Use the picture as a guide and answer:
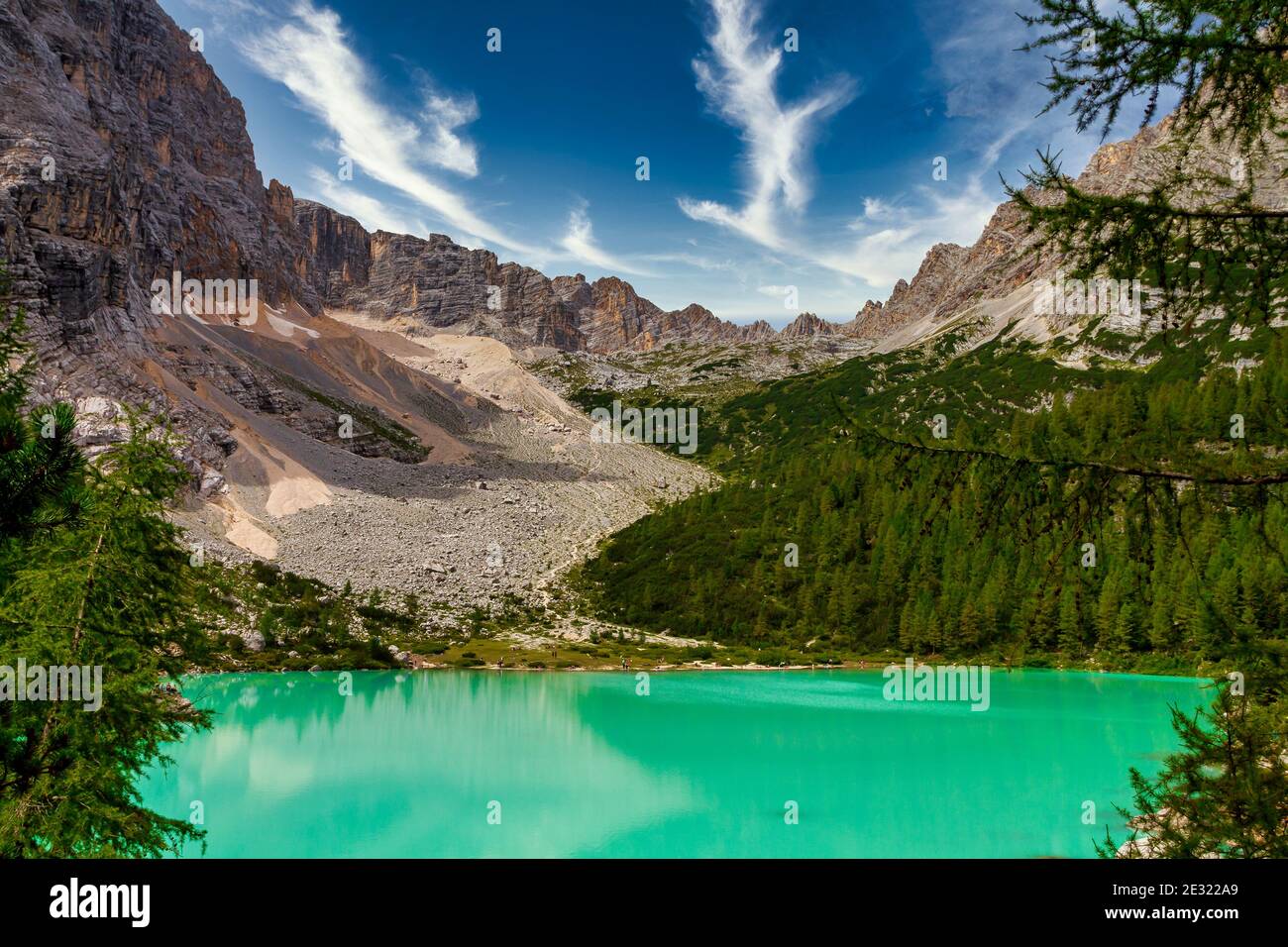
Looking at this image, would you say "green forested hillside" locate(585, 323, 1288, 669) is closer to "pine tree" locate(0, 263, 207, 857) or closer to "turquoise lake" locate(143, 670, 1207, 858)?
"pine tree" locate(0, 263, 207, 857)

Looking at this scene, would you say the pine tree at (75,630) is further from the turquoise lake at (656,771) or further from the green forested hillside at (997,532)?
the turquoise lake at (656,771)

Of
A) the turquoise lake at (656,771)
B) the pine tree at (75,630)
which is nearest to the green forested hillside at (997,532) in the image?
the pine tree at (75,630)

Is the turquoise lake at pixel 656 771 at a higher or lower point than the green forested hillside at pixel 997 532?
lower

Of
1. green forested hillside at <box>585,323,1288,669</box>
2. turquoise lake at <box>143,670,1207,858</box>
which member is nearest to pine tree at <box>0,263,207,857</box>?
green forested hillside at <box>585,323,1288,669</box>

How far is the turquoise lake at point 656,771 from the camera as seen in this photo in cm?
2286

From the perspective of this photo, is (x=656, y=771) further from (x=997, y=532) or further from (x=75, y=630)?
(x=997, y=532)

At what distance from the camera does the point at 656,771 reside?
31.6 m

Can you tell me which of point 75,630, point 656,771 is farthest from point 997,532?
point 656,771

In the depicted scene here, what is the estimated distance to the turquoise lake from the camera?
75.0ft

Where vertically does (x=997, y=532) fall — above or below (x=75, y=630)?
above

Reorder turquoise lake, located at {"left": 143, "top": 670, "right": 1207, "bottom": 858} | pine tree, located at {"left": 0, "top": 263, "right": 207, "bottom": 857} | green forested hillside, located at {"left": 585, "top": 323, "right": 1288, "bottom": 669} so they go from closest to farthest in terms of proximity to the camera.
Result: green forested hillside, located at {"left": 585, "top": 323, "right": 1288, "bottom": 669} < pine tree, located at {"left": 0, "top": 263, "right": 207, "bottom": 857} < turquoise lake, located at {"left": 143, "top": 670, "right": 1207, "bottom": 858}

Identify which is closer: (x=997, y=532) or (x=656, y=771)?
(x=997, y=532)

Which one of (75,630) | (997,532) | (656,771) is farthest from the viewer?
(656,771)

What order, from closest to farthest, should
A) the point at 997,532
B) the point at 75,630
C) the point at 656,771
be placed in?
the point at 997,532 < the point at 75,630 < the point at 656,771
